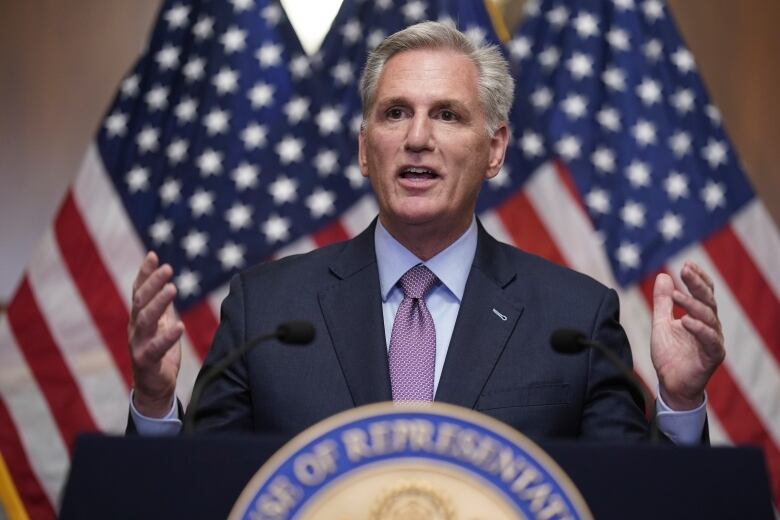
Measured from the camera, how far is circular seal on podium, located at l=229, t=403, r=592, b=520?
1.20m

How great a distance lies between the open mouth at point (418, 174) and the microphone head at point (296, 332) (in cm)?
74

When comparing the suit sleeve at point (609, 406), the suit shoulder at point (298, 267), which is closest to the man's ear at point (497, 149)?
the suit shoulder at point (298, 267)

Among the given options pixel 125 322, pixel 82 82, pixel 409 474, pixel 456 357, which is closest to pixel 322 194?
pixel 125 322

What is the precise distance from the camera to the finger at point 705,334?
1.65m

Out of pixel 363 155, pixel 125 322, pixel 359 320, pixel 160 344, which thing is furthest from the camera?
pixel 125 322

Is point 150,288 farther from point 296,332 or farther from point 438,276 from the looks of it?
point 438,276

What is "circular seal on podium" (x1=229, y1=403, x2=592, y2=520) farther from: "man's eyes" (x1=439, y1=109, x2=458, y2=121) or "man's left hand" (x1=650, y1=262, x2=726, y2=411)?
"man's eyes" (x1=439, y1=109, x2=458, y2=121)

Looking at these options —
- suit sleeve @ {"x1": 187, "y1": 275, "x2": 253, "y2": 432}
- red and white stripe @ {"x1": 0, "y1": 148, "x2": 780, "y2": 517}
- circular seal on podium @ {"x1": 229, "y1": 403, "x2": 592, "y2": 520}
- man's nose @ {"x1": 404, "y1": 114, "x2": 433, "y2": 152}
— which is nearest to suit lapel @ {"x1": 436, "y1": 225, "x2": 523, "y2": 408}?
man's nose @ {"x1": 404, "y1": 114, "x2": 433, "y2": 152}

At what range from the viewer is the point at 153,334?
1646mm

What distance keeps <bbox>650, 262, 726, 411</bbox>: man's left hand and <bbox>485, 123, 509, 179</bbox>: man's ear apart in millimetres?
642

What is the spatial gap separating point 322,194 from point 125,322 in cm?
75

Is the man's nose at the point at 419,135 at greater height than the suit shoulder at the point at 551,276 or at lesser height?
greater

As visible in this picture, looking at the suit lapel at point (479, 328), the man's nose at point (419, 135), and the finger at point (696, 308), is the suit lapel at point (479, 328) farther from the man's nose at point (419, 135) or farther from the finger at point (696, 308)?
the finger at point (696, 308)

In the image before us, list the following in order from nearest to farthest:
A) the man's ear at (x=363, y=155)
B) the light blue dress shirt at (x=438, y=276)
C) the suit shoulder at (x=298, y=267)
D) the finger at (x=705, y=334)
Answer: the finger at (x=705, y=334) < the light blue dress shirt at (x=438, y=276) < the suit shoulder at (x=298, y=267) < the man's ear at (x=363, y=155)
